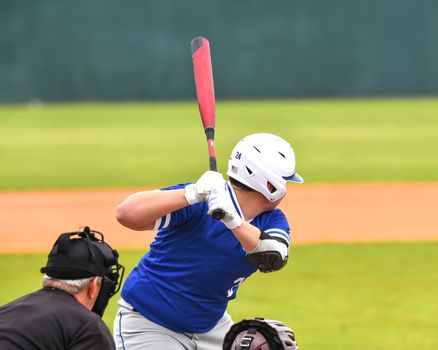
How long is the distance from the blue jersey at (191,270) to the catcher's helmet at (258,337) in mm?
464

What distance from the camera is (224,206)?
4980 mm

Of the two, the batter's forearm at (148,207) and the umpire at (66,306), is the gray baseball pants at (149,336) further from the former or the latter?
the umpire at (66,306)

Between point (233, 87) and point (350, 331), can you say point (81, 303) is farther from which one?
point (233, 87)

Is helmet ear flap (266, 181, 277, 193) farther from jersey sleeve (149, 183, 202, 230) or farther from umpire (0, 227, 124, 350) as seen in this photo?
umpire (0, 227, 124, 350)

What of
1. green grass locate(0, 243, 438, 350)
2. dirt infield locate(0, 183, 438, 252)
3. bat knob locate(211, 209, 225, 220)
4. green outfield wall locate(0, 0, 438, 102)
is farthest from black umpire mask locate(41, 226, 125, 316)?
green outfield wall locate(0, 0, 438, 102)

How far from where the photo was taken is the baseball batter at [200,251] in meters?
5.29

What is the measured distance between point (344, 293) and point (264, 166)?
4459 millimetres

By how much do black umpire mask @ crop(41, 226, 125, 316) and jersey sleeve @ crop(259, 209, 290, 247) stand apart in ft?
3.85

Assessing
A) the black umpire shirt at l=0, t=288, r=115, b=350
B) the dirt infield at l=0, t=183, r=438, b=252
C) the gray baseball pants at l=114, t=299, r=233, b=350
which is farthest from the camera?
the dirt infield at l=0, t=183, r=438, b=252

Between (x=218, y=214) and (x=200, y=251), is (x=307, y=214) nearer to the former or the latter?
(x=200, y=251)

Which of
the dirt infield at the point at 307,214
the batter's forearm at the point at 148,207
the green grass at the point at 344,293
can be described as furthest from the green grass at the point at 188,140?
the batter's forearm at the point at 148,207

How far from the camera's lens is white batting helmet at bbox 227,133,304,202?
212 inches

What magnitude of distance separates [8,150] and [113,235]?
12101mm

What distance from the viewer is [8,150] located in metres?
24.1
